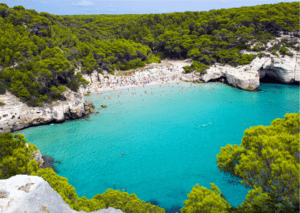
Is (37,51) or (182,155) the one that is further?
(37,51)

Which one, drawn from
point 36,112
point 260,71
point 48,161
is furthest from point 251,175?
point 260,71

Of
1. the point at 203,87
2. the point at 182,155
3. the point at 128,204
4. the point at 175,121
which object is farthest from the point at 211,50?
the point at 128,204

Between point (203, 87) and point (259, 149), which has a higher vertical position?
point (259, 149)

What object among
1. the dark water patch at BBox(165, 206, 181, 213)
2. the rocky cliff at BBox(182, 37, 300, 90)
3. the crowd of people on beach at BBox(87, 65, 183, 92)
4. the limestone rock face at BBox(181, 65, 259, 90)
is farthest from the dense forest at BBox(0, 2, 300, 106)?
the dark water patch at BBox(165, 206, 181, 213)

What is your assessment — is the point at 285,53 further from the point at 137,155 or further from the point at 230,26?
the point at 137,155

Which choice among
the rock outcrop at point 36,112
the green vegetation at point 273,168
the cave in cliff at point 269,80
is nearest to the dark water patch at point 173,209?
the green vegetation at point 273,168

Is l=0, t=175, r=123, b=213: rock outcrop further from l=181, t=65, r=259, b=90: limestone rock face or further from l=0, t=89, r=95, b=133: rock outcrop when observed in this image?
l=181, t=65, r=259, b=90: limestone rock face

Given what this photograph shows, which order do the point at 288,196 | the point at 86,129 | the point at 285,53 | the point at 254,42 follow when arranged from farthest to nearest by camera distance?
the point at 254,42 < the point at 285,53 < the point at 86,129 < the point at 288,196

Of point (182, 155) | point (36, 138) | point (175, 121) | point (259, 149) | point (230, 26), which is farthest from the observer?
point (230, 26)
